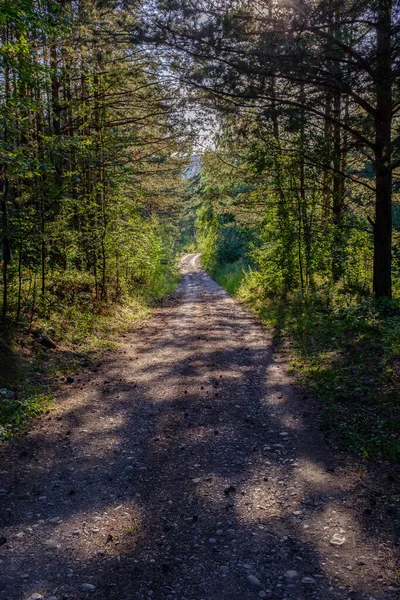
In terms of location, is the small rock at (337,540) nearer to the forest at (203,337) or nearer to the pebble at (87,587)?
the forest at (203,337)

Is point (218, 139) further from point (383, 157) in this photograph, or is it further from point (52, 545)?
point (52, 545)

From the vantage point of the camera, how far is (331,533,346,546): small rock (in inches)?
126

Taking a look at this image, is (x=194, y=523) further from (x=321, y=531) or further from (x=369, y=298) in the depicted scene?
(x=369, y=298)

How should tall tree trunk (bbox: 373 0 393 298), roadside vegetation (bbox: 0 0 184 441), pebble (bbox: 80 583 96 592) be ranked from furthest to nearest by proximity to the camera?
1. tall tree trunk (bbox: 373 0 393 298)
2. roadside vegetation (bbox: 0 0 184 441)
3. pebble (bbox: 80 583 96 592)

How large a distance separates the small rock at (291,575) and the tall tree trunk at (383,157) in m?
8.10

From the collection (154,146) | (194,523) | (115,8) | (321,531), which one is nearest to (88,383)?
(194,523)

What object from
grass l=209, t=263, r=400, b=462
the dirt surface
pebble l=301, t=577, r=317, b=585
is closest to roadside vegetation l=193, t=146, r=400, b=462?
grass l=209, t=263, r=400, b=462

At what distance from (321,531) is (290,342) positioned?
659cm

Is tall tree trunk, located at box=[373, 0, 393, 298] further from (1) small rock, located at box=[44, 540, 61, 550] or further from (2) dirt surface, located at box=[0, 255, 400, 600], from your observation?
(1) small rock, located at box=[44, 540, 61, 550]

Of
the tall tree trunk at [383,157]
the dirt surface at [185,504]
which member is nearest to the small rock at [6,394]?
the dirt surface at [185,504]

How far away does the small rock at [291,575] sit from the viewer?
2852 mm

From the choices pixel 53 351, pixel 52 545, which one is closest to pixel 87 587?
pixel 52 545

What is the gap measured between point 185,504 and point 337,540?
1366 millimetres

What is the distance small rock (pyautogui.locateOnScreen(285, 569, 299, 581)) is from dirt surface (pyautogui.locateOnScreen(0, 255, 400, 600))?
0.01 m
